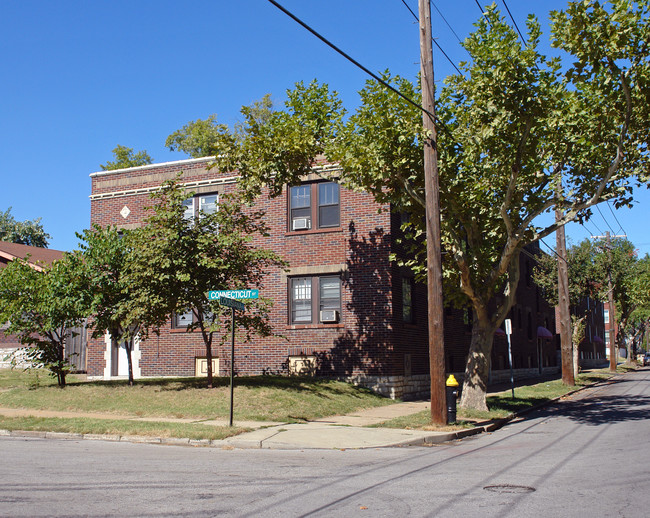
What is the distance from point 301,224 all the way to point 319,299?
2.71 m

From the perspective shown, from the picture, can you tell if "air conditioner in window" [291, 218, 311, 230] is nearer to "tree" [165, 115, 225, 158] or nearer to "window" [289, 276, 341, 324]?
"window" [289, 276, 341, 324]

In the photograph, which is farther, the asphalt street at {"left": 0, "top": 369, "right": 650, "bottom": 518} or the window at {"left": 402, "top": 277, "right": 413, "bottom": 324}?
the window at {"left": 402, "top": 277, "right": 413, "bottom": 324}

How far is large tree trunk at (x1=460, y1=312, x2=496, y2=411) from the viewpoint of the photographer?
57.1ft

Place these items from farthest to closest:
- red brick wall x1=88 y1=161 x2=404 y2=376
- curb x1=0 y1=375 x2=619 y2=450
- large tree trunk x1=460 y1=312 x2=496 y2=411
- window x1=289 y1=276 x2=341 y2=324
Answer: window x1=289 y1=276 x2=341 y2=324
red brick wall x1=88 y1=161 x2=404 y2=376
large tree trunk x1=460 y1=312 x2=496 y2=411
curb x1=0 y1=375 x2=619 y2=450

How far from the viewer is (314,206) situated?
22625 millimetres

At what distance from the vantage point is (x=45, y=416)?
1583cm

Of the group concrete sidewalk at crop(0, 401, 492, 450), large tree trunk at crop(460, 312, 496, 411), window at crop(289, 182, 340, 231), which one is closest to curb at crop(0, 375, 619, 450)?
concrete sidewalk at crop(0, 401, 492, 450)

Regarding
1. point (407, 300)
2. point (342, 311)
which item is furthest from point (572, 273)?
point (342, 311)

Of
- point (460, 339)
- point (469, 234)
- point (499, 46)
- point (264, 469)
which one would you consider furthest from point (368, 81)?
point (460, 339)

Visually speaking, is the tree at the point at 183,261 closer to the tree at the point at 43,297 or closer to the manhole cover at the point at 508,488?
the tree at the point at 43,297

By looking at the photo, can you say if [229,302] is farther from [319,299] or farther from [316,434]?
[319,299]

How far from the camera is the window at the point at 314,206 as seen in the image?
22406mm

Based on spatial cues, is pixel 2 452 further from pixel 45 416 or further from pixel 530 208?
pixel 530 208

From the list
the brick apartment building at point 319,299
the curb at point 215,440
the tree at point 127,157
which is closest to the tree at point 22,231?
the tree at point 127,157
